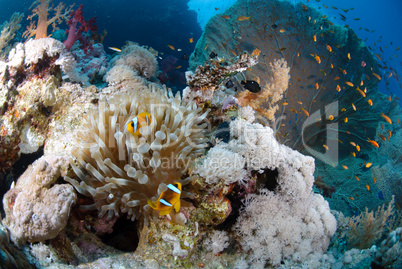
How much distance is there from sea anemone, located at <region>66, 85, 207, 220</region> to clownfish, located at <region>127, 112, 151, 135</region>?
0.05 metres

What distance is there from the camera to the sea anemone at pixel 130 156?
192 centimetres

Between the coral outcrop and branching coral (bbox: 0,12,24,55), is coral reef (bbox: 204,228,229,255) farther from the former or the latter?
branching coral (bbox: 0,12,24,55)

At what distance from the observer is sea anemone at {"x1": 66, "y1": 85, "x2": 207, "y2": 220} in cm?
192

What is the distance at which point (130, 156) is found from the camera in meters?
2.02

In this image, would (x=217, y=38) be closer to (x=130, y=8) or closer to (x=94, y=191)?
(x=94, y=191)

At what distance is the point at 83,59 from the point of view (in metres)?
4.76

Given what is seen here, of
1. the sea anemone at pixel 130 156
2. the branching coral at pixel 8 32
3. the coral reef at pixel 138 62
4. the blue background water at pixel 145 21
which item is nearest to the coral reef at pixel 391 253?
the sea anemone at pixel 130 156

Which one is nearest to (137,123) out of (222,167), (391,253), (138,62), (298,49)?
(222,167)

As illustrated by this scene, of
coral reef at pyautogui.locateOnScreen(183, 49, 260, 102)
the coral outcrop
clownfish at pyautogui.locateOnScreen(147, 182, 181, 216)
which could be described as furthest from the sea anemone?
coral reef at pyautogui.locateOnScreen(183, 49, 260, 102)

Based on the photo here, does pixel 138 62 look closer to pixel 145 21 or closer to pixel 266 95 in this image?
pixel 266 95

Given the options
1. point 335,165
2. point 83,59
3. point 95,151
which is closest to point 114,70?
point 83,59

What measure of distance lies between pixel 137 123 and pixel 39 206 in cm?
103

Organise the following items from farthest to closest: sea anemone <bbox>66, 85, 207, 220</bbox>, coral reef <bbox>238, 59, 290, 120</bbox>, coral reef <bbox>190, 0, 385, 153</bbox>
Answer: coral reef <bbox>190, 0, 385, 153</bbox> < coral reef <bbox>238, 59, 290, 120</bbox> < sea anemone <bbox>66, 85, 207, 220</bbox>

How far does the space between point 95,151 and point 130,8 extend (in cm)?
1449
